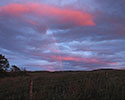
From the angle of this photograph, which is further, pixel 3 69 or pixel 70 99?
pixel 3 69

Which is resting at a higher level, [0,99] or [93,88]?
[93,88]

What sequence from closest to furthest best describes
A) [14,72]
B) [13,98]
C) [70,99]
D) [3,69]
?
[70,99] < [13,98] < [3,69] < [14,72]

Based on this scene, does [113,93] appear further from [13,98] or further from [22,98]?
[13,98]

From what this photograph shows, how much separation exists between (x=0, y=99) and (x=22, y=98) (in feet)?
4.92

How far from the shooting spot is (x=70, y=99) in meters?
7.28

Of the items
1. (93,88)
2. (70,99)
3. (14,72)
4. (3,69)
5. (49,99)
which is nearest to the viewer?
(70,99)

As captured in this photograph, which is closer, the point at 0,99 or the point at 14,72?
the point at 0,99

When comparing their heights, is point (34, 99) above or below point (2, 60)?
below

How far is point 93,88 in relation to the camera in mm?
9125

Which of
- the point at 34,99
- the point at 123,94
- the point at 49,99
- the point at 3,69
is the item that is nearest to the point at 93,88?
the point at 123,94

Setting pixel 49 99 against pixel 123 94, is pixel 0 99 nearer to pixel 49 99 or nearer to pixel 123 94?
pixel 49 99

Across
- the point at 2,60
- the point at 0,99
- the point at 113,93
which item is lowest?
the point at 0,99

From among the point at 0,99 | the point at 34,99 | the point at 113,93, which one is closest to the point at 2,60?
the point at 0,99

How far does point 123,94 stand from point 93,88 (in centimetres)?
200
